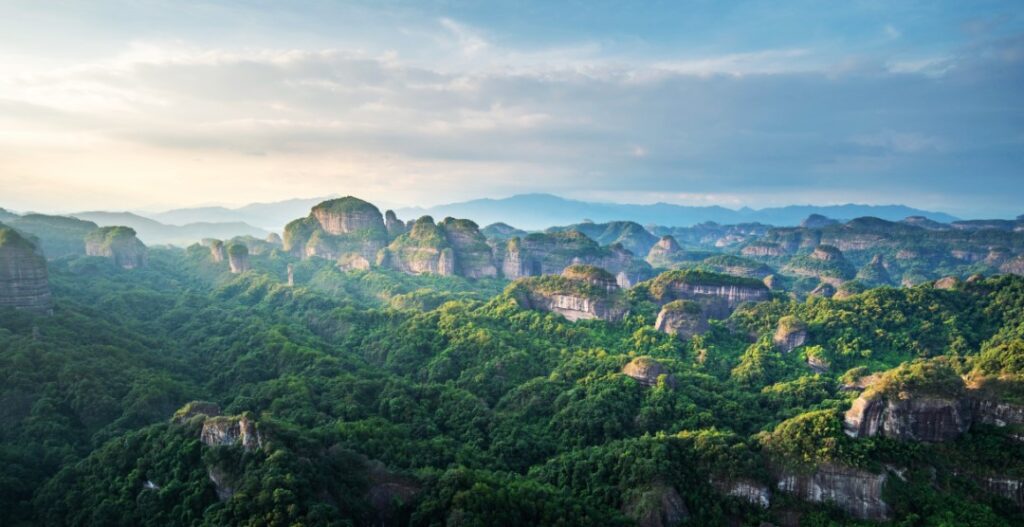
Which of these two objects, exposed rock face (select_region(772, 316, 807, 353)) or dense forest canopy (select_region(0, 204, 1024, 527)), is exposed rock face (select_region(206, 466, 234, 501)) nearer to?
dense forest canopy (select_region(0, 204, 1024, 527))

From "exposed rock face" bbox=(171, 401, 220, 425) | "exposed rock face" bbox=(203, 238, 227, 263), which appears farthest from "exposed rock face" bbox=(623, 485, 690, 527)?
"exposed rock face" bbox=(203, 238, 227, 263)

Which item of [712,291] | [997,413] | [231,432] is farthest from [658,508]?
[712,291]

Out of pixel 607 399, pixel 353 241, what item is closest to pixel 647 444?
pixel 607 399

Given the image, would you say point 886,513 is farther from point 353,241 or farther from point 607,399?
point 353,241

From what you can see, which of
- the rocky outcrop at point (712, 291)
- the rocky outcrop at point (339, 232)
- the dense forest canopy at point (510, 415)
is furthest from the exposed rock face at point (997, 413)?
the rocky outcrop at point (339, 232)

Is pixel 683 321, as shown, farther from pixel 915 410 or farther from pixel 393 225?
pixel 393 225
